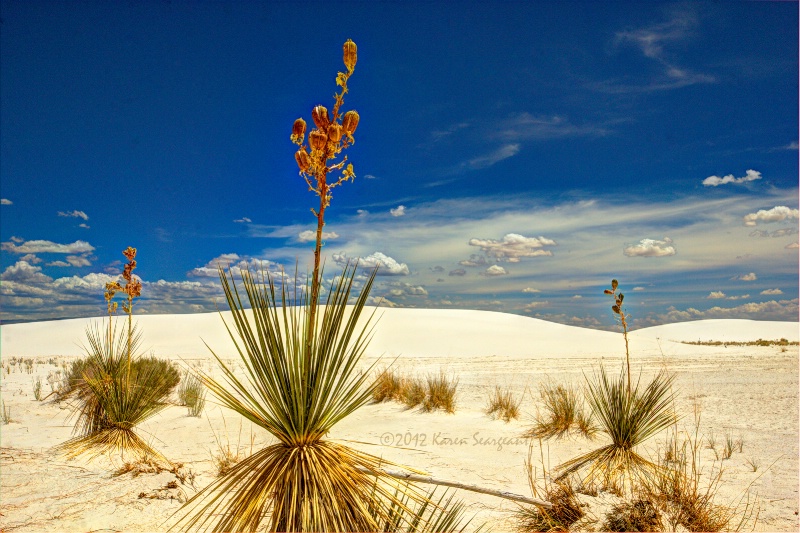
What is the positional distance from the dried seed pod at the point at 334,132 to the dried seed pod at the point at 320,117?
0.04 m

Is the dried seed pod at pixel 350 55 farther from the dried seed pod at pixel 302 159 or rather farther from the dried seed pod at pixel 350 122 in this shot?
the dried seed pod at pixel 302 159

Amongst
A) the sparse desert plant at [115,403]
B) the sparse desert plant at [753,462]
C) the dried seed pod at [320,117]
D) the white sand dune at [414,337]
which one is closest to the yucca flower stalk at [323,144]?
the dried seed pod at [320,117]

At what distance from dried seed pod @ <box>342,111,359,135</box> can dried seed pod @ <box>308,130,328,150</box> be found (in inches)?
4.5

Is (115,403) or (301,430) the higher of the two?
(301,430)

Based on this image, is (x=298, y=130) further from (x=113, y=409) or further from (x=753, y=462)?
(x=753, y=462)

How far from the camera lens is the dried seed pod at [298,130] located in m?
2.18

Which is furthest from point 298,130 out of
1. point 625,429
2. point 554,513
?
point 625,429

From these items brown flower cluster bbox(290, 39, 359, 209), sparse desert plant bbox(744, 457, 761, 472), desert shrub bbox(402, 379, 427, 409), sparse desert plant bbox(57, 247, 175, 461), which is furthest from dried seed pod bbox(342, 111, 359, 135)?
desert shrub bbox(402, 379, 427, 409)

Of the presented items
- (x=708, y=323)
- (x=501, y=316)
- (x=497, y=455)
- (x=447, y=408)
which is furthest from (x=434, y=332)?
(x=708, y=323)

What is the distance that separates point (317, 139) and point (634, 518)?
13.2ft

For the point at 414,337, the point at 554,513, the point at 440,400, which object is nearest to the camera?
the point at 554,513

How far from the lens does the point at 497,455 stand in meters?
6.76

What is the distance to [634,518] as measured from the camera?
4.07 metres

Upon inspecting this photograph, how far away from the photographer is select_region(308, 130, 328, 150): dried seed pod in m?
2.13
